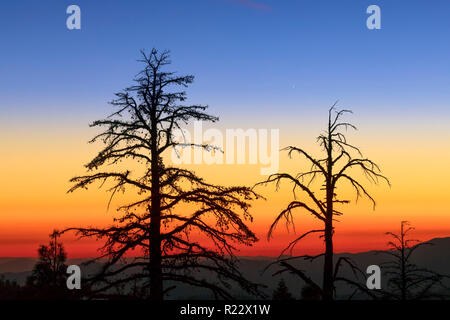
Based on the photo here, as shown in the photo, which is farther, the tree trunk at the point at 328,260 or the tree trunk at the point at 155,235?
the tree trunk at the point at 155,235

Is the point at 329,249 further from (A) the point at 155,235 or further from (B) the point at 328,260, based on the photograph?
(A) the point at 155,235

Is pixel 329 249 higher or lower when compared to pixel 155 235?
lower

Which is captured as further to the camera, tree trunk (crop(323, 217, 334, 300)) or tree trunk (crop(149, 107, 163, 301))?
tree trunk (crop(149, 107, 163, 301))

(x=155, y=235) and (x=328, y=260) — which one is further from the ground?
(x=155, y=235)

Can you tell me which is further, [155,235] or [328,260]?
[155,235]

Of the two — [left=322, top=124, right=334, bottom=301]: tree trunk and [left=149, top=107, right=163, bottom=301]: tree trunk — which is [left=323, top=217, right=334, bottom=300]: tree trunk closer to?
[left=322, top=124, right=334, bottom=301]: tree trunk

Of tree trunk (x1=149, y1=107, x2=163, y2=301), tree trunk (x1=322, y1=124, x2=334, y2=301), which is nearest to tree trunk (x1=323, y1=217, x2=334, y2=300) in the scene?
tree trunk (x1=322, y1=124, x2=334, y2=301)

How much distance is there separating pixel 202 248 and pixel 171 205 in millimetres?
1962

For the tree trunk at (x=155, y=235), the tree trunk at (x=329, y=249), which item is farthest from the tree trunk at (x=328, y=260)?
the tree trunk at (x=155, y=235)

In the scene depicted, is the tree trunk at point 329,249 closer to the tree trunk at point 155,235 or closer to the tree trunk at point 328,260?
the tree trunk at point 328,260

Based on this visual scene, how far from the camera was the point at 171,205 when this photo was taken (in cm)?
2130

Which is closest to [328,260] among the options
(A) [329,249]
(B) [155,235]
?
(A) [329,249]
